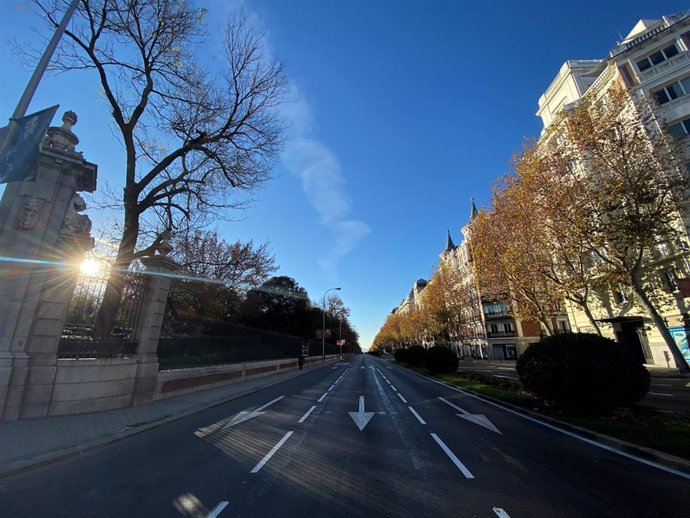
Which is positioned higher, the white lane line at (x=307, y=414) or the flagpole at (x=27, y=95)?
the flagpole at (x=27, y=95)

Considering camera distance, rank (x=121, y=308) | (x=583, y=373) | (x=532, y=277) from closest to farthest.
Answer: (x=583, y=373), (x=121, y=308), (x=532, y=277)

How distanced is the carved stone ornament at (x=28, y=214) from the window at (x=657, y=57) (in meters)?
38.9

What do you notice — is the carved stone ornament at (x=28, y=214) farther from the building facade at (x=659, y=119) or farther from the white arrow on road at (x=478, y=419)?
the building facade at (x=659, y=119)

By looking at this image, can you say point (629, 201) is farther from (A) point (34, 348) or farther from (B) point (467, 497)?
(A) point (34, 348)

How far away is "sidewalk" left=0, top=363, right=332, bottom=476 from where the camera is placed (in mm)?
6102

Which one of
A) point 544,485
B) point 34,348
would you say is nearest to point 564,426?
point 544,485

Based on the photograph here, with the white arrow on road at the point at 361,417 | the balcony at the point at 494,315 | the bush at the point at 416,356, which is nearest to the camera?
the white arrow on road at the point at 361,417

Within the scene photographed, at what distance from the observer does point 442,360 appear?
88.7ft

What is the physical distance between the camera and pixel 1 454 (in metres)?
6.01

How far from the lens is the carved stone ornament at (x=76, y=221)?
10164 mm

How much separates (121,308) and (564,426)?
47.9ft

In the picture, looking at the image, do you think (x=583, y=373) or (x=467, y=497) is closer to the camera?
(x=467, y=497)

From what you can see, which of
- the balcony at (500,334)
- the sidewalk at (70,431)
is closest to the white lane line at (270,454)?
the sidewalk at (70,431)

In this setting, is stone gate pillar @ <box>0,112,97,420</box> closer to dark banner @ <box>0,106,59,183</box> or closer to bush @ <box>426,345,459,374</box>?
dark banner @ <box>0,106,59,183</box>
